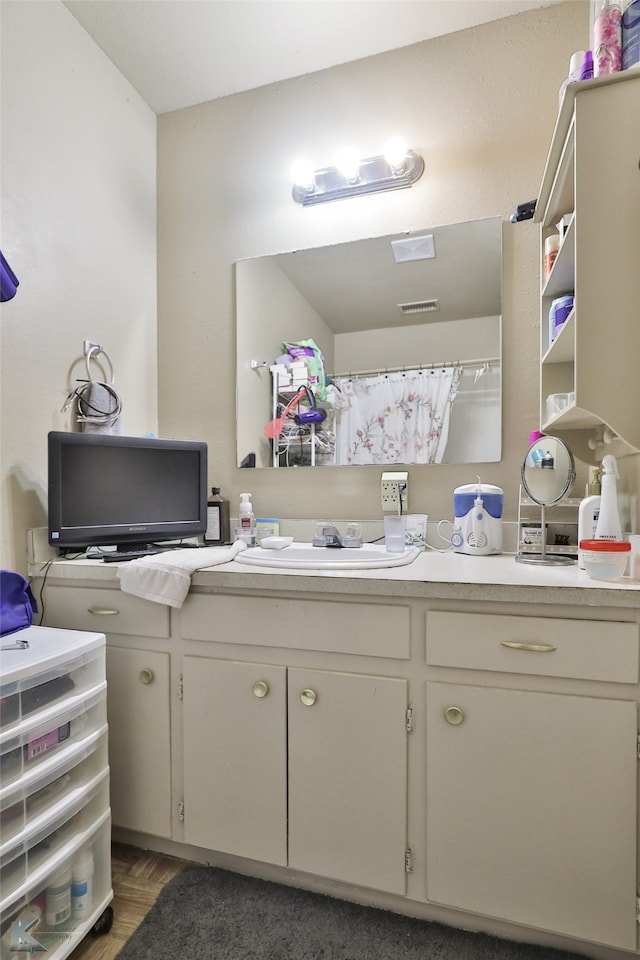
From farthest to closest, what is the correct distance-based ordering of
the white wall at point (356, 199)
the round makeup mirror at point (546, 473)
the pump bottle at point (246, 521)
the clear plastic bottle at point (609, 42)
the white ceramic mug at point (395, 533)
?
the pump bottle at point (246, 521) < the white wall at point (356, 199) < the white ceramic mug at point (395, 533) < the round makeup mirror at point (546, 473) < the clear plastic bottle at point (609, 42)

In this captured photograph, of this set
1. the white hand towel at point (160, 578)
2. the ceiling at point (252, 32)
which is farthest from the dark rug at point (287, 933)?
the ceiling at point (252, 32)

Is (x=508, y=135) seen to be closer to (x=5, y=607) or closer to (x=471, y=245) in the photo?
(x=471, y=245)

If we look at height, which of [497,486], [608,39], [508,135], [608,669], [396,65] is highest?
[396,65]

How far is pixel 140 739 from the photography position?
144cm

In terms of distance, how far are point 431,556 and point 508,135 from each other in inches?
57.1

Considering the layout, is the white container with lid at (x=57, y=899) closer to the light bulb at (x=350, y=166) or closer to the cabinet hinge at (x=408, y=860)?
the cabinet hinge at (x=408, y=860)

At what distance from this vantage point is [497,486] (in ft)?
5.63

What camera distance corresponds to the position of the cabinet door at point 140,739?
4.65 ft

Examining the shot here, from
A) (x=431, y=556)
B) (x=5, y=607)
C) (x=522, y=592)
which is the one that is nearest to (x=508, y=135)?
(x=431, y=556)

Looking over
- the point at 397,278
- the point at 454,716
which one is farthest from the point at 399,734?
the point at 397,278

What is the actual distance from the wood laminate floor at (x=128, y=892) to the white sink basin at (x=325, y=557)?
2.94ft

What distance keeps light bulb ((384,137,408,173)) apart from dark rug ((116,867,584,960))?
2270 millimetres

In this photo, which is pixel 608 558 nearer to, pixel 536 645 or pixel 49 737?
pixel 536 645

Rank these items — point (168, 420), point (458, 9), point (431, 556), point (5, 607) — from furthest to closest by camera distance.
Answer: point (168, 420) → point (458, 9) → point (431, 556) → point (5, 607)
